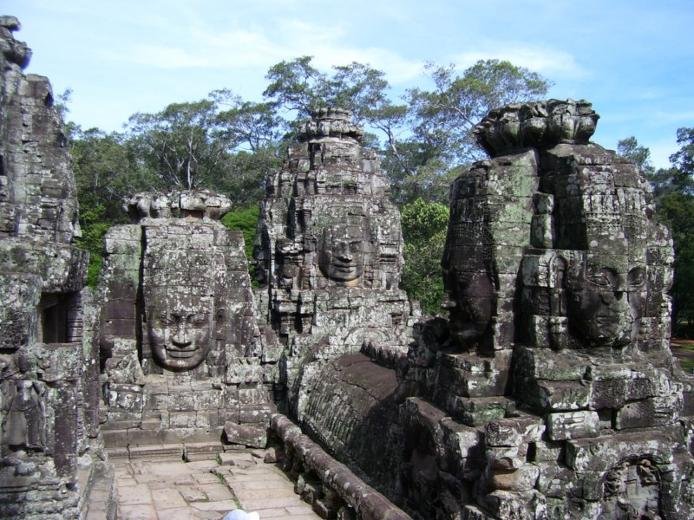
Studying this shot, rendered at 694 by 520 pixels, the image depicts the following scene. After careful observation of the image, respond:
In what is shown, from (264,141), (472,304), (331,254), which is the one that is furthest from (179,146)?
(472,304)

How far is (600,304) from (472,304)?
976mm

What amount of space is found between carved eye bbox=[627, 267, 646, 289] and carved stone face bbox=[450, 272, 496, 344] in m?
1.03

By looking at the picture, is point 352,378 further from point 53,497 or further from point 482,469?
point 53,497

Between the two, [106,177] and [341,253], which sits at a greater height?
[106,177]

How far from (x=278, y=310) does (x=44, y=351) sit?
26.5 ft

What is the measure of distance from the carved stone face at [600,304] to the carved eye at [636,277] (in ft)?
0.37

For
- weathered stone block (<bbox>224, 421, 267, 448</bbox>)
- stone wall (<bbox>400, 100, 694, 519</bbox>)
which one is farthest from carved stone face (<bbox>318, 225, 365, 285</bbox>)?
stone wall (<bbox>400, 100, 694, 519</bbox>)

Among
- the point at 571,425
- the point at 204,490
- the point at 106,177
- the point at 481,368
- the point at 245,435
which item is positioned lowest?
the point at 204,490

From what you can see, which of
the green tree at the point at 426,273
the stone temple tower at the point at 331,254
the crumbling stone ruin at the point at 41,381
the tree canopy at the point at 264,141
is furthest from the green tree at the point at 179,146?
the crumbling stone ruin at the point at 41,381

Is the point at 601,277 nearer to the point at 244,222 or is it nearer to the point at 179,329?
the point at 179,329

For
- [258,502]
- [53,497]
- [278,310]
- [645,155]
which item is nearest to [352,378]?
[258,502]

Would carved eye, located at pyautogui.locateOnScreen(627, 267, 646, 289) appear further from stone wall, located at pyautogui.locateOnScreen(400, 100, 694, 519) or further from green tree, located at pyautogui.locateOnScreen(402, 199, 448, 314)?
green tree, located at pyautogui.locateOnScreen(402, 199, 448, 314)

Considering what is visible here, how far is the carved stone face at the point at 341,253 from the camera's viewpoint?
12359 mm

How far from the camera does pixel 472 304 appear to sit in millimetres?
5645
